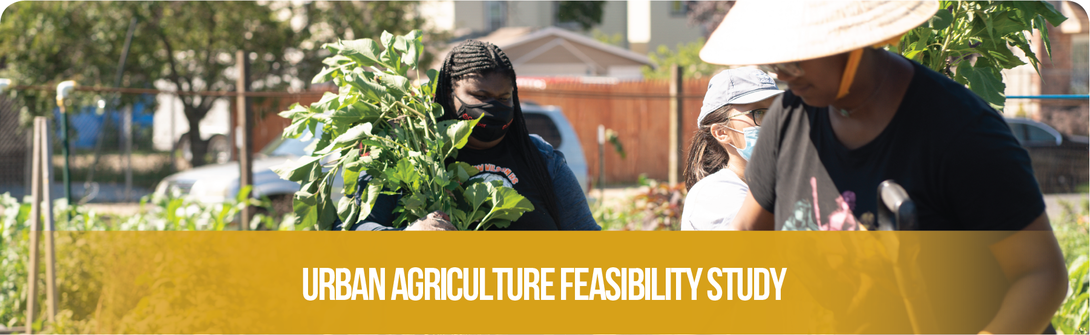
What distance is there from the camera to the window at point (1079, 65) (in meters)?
13.5

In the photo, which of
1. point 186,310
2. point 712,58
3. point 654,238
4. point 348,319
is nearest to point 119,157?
point 186,310

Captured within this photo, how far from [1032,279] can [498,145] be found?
1.52 metres

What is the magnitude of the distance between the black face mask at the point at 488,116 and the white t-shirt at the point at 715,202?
0.62 metres

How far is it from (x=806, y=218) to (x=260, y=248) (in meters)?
2.89

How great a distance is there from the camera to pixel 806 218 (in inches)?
57.4

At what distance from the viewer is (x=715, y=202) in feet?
7.08

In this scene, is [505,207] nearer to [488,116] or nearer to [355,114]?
[488,116]

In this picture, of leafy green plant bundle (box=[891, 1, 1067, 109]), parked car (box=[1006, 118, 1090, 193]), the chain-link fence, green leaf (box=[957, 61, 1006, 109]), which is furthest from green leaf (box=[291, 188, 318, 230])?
parked car (box=[1006, 118, 1090, 193])

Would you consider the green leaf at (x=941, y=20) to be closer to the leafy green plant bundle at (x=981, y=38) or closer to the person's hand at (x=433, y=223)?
the leafy green plant bundle at (x=981, y=38)

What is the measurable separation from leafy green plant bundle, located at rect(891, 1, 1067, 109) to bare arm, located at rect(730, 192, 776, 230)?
0.86m

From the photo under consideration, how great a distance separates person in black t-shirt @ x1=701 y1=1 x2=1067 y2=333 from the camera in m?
1.25

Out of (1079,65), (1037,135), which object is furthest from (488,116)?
(1079,65)

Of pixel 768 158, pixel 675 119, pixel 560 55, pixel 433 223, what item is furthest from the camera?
pixel 560 55

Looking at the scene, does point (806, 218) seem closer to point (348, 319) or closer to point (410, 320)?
point (410, 320)
